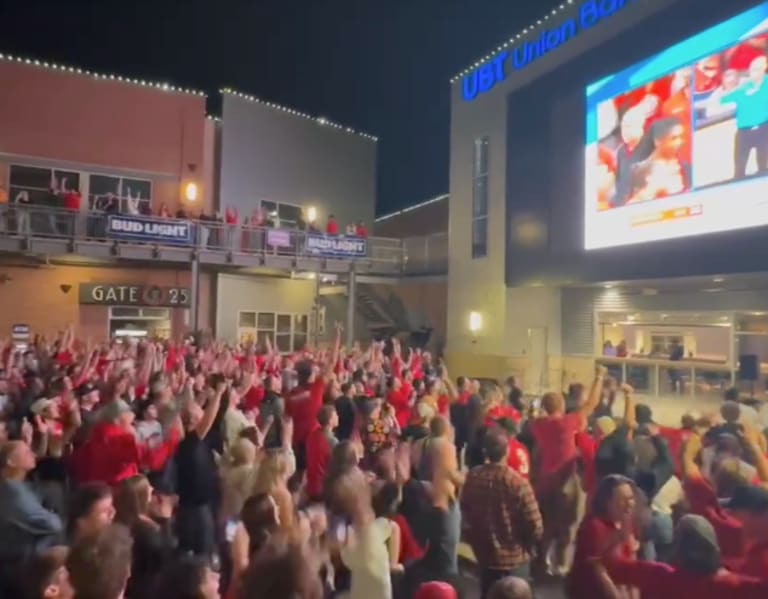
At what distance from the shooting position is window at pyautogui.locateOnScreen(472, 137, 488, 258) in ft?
72.8

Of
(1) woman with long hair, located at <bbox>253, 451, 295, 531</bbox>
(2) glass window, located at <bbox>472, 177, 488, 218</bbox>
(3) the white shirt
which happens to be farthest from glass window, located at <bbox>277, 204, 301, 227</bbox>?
(3) the white shirt

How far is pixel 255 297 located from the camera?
2666cm

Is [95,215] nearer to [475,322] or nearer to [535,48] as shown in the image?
[475,322]

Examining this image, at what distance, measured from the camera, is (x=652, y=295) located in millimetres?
17578

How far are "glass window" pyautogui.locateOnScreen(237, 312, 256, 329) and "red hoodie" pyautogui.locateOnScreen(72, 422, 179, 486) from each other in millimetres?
20561

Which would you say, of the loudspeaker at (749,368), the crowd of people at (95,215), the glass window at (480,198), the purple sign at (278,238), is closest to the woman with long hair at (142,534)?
the loudspeaker at (749,368)

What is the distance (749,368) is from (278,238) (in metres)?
13.1

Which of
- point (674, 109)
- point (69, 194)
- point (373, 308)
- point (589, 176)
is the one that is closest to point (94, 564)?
point (674, 109)

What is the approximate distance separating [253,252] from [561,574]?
16.7 m

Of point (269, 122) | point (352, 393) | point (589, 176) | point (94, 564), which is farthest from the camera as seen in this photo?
point (269, 122)

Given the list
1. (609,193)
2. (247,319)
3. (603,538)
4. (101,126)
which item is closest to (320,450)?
(603,538)

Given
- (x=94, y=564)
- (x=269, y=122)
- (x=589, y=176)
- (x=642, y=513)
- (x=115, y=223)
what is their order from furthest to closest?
(x=269, y=122), (x=115, y=223), (x=589, y=176), (x=642, y=513), (x=94, y=564)

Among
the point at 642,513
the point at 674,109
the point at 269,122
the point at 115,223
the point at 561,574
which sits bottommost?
the point at 561,574

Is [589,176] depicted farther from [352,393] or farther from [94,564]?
[94,564]
